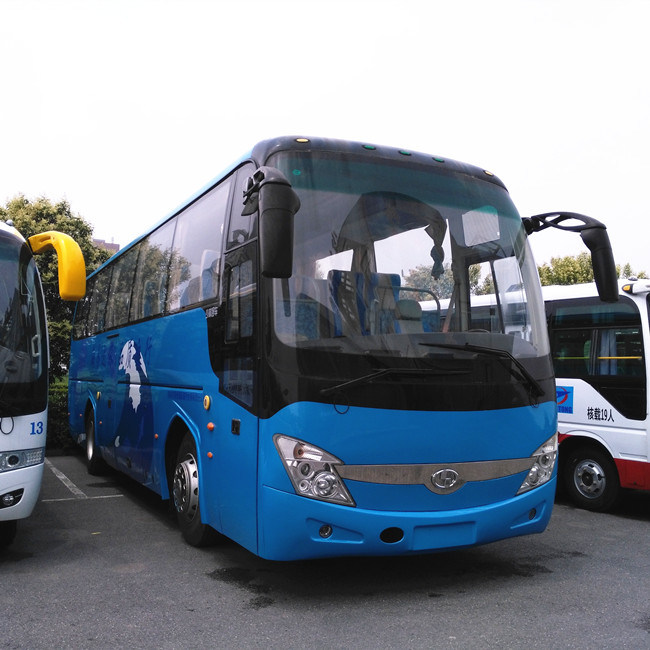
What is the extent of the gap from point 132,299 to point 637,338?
5.67m

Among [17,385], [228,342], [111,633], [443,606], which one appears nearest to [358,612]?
[443,606]

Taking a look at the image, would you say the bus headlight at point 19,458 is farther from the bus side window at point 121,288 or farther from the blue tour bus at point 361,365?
the bus side window at point 121,288

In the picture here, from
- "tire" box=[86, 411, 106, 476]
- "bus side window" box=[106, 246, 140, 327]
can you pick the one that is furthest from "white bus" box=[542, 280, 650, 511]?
"tire" box=[86, 411, 106, 476]

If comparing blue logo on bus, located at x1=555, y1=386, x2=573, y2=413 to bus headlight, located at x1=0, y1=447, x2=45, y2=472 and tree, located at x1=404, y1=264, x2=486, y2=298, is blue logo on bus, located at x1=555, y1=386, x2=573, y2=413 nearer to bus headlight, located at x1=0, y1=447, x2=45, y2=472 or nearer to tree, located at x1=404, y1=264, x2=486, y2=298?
tree, located at x1=404, y1=264, x2=486, y2=298

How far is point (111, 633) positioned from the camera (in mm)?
4238

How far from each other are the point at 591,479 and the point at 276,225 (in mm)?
5773

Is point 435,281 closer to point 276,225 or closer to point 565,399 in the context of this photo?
point 276,225

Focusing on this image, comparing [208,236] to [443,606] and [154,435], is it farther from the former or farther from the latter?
[443,606]

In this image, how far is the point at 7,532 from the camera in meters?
5.97

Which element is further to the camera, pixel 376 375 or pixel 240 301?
pixel 240 301

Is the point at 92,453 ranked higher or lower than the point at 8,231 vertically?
lower

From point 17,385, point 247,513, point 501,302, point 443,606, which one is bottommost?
point 443,606

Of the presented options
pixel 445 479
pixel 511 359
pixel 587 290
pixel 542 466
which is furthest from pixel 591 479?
pixel 445 479

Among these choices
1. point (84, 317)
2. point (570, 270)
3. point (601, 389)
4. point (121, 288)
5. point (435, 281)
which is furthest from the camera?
point (570, 270)
